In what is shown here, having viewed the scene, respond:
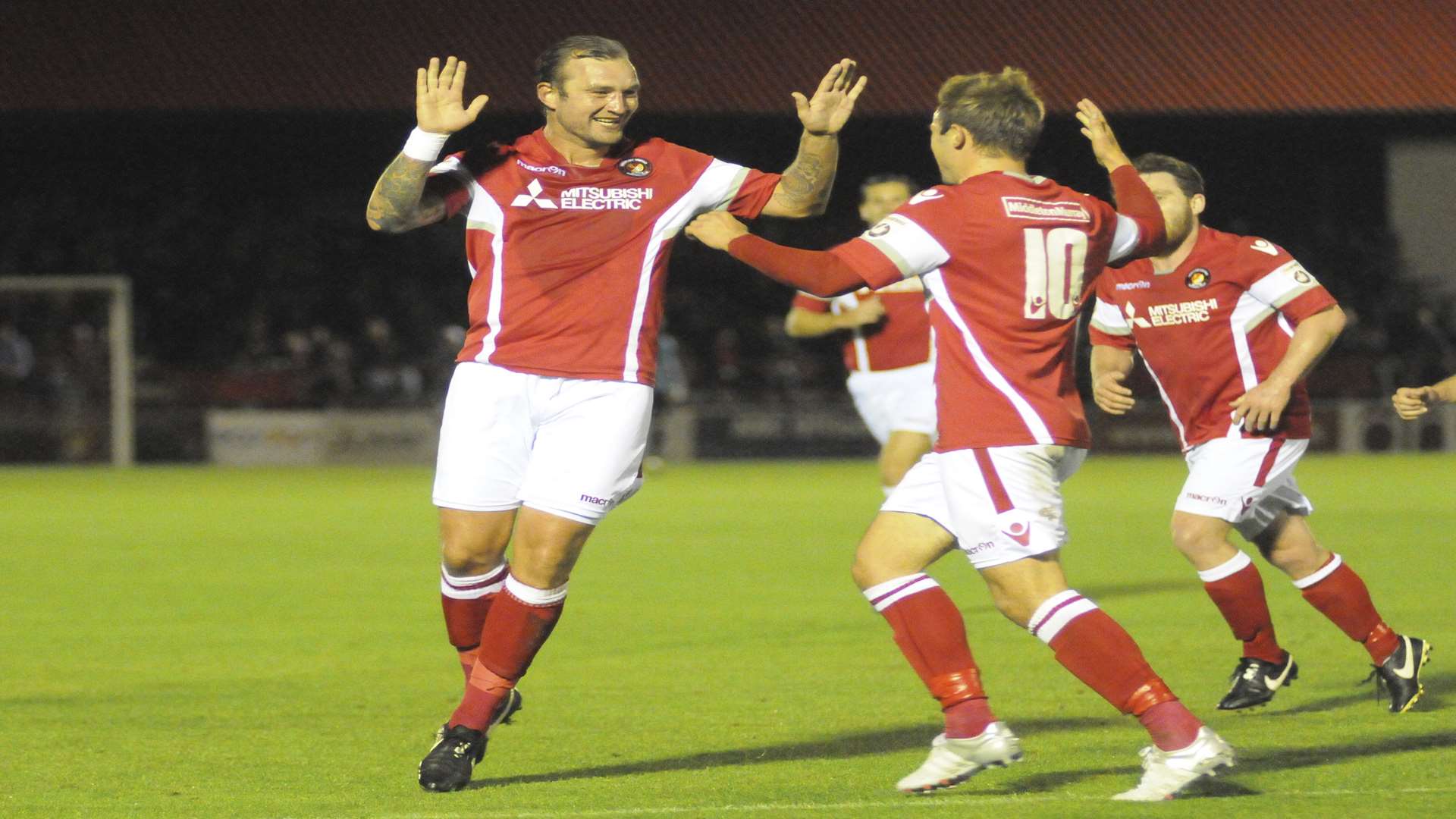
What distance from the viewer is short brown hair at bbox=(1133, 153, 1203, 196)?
6086mm

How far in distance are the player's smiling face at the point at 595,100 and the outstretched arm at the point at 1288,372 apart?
2.02 m

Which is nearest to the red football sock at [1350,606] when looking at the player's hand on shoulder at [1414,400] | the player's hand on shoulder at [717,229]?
the player's hand on shoulder at [1414,400]

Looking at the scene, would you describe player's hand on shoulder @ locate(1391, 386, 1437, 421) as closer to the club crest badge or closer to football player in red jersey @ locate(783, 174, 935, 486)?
the club crest badge

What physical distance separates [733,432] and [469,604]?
18.0 meters

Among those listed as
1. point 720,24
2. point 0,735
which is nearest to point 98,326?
point 720,24

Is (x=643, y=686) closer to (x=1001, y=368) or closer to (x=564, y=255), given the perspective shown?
(x=564, y=255)

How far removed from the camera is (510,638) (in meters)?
5.11

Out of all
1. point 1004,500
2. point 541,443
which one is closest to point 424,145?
point 541,443

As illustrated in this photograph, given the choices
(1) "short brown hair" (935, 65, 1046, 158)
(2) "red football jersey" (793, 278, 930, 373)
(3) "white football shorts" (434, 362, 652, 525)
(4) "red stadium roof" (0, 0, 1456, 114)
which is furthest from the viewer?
(4) "red stadium roof" (0, 0, 1456, 114)

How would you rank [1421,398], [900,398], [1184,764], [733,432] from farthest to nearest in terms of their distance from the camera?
[733,432]
[900,398]
[1421,398]
[1184,764]

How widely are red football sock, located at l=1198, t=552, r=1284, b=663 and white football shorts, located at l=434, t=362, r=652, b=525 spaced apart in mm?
2026

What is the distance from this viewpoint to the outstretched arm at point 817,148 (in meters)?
5.12

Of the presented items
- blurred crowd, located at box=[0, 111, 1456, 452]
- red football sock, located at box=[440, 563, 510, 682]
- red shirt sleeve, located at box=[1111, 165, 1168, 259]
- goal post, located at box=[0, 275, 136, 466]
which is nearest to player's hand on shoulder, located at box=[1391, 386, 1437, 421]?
red shirt sleeve, located at box=[1111, 165, 1168, 259]

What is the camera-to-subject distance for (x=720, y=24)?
84.1 ft
